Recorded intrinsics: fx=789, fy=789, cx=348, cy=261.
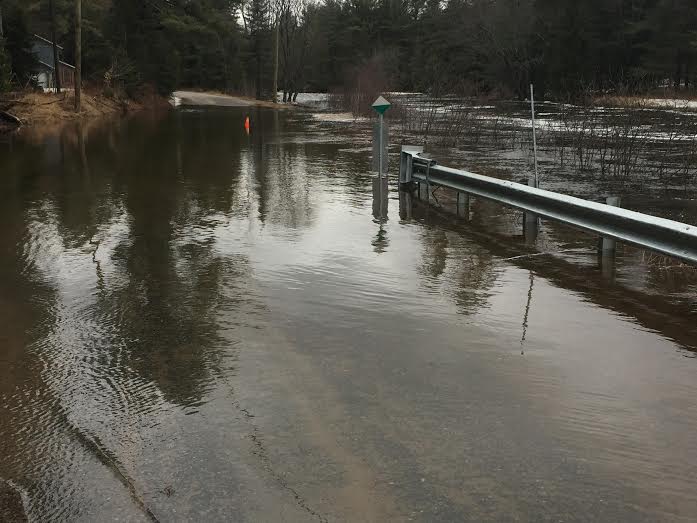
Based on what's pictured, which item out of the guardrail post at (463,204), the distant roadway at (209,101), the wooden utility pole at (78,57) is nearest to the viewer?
the guardrail post at (463,204)

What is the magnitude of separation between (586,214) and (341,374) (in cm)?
448

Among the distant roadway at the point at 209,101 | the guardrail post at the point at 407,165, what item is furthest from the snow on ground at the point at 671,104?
the distant roadway at the point at 209,101

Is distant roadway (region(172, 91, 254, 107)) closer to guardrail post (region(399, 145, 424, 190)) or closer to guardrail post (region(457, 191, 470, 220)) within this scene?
guardrail post (region(399, 145, 424, 190))

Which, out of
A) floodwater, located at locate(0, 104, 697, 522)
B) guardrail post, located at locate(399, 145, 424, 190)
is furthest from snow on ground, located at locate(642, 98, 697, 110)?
floodwater, located at locate(0, 104, 697, 522)

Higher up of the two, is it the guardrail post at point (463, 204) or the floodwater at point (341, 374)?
the guardrail post at point (463, 204)

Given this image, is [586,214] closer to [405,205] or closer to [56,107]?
[405,205]

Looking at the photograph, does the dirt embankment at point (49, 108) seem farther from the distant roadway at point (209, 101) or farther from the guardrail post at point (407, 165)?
the guardrail post at point (407, 165)

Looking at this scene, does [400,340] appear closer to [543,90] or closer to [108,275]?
[108,275]

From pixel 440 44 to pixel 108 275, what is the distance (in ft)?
354

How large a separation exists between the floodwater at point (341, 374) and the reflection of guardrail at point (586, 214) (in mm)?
486

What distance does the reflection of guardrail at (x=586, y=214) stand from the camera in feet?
24.3

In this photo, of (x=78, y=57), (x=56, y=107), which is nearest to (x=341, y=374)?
(x=56, y=107)

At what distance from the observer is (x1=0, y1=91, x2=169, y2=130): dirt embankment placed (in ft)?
123

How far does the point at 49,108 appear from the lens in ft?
137
